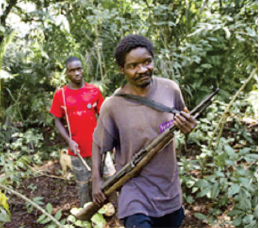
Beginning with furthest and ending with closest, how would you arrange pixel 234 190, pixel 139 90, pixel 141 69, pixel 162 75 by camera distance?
pixel 162 75 < pixel 234 190 < pixel 139 90 < pixel 141 69

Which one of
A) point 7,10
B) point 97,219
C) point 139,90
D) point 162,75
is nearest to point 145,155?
point 139,90

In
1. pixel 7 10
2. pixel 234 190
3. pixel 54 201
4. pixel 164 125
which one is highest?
pixel 7 10

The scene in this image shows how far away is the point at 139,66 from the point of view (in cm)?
173

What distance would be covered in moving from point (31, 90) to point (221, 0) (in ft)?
14.6

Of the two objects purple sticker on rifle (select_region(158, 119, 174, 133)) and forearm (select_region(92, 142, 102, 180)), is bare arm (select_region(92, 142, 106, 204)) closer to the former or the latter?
forearm (select_region(92, 142, 102, 180))

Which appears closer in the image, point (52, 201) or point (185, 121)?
point (185, 121)

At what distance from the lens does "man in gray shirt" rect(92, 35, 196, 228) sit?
1.73m

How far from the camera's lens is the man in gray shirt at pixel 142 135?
173 centimetres

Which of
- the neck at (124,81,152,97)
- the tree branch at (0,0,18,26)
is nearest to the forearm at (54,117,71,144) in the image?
the neck at (124,81,152,97)

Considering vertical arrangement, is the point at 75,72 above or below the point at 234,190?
above

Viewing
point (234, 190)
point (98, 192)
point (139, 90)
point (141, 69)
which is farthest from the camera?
point (234, 190)

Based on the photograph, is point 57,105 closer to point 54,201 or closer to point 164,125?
point 54,201

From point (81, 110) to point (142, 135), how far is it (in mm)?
1566

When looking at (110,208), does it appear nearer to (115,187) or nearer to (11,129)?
(115,187)
